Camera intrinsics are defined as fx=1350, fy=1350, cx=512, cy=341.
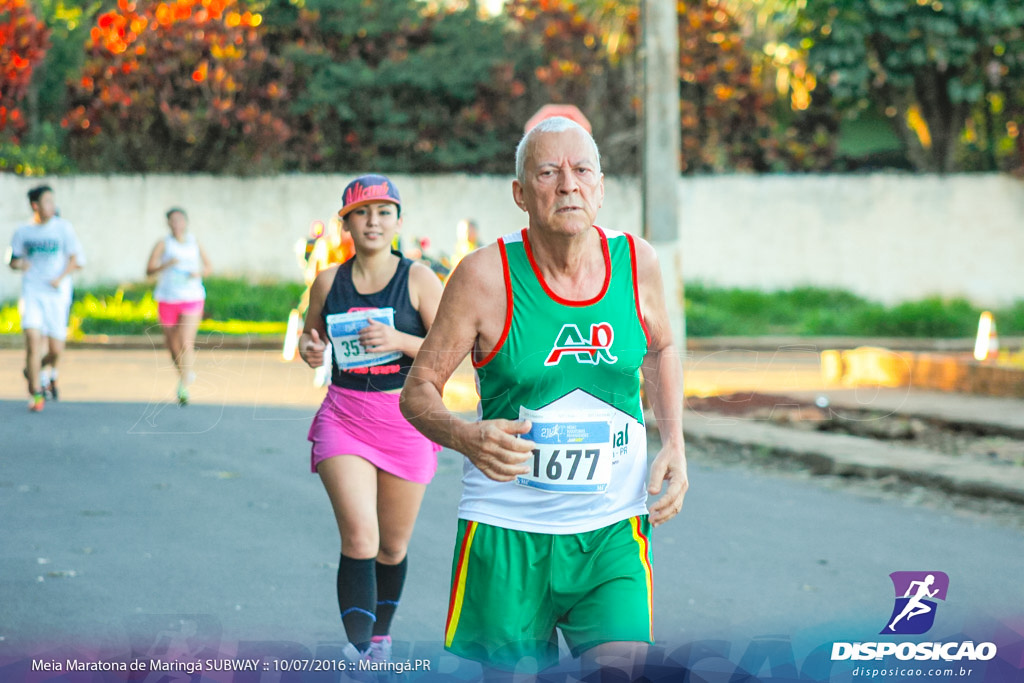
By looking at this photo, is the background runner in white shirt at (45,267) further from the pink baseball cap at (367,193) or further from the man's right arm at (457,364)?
the man's right arm at (457,364)

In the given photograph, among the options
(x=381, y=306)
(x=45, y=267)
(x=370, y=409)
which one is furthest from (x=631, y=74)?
(x=370, y=409)

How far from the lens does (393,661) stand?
5051mm

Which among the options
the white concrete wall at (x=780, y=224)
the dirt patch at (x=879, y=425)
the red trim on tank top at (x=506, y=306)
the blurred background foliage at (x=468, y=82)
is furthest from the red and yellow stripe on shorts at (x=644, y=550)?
the blurred background foliage at (x=468, y=82)

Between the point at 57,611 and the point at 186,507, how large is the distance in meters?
2.35

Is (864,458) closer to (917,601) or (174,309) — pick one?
(917,601)

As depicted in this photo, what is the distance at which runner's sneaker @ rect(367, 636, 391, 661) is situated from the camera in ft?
16.5

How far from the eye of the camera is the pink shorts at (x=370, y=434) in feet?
16.9

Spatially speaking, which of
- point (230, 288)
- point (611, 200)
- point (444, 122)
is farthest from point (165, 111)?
point (611, 200)

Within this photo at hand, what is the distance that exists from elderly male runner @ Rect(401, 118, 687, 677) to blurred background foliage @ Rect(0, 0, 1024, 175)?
2211cm

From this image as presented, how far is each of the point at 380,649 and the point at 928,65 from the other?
22880 mm

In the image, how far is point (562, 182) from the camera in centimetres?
348

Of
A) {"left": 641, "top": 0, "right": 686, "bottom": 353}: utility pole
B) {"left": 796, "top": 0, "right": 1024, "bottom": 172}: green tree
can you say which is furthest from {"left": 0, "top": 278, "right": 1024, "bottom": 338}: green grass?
{"left": 641, "top": 0, "right": 686, "bottom": 353}: utility pole

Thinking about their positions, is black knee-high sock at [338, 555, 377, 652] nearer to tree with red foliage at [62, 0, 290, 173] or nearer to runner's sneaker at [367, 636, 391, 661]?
runner's sneaker at [367, 636, 391, 661]

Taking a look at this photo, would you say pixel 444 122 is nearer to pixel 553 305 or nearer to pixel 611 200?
pixel 611 200
